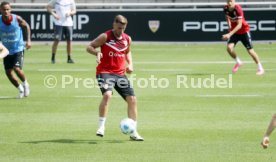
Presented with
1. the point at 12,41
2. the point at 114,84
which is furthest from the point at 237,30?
the point at 114,84

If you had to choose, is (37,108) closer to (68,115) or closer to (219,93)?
(68,115)

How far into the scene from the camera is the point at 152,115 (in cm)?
1550

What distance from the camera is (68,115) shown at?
51.0 ft

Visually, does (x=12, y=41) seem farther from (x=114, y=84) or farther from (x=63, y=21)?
(x=63, y=21)

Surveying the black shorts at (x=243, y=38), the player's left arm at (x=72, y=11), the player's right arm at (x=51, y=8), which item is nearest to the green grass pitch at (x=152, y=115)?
the black shorts at (x=243, y=38)

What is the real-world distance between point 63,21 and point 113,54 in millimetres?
13874

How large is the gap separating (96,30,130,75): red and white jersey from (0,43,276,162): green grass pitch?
1113 millimetres

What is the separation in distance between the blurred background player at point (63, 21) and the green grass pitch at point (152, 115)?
60 centimetres

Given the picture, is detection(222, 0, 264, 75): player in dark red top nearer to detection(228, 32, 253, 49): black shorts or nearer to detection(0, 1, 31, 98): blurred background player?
detection(228, 32, 253, 49): black shorts

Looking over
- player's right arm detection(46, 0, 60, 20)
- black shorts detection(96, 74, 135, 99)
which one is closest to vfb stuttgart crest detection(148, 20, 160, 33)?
player's right arm detection(46, 0, 60, 20)

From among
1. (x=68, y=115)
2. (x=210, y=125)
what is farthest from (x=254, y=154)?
(x=68, y=115)

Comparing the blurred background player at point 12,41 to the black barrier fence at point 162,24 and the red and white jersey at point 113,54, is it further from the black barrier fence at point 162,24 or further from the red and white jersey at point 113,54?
the black barrier fence at point 162,24

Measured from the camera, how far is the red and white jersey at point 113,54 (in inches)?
524

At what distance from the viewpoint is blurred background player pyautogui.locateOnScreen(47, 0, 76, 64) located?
86.2ft
